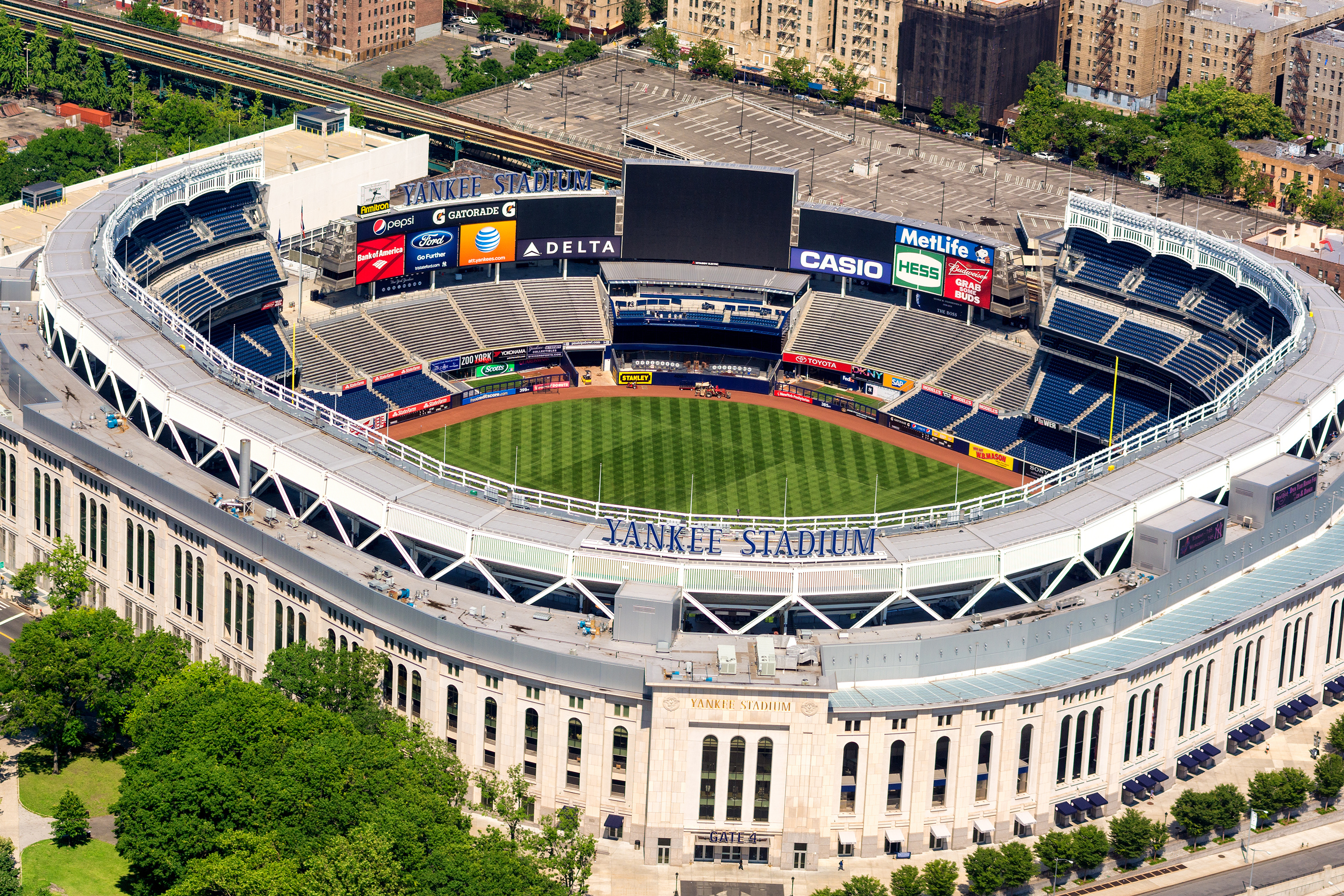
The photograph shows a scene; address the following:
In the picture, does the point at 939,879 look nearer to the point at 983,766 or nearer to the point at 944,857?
the point at 944,857

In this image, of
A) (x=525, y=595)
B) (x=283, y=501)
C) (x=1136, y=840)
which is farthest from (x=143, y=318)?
(x=1136, y=840)

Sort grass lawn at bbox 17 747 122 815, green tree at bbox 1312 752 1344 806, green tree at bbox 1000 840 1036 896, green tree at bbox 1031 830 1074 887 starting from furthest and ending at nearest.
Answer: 1. green tree at bbox 1312 752 1344 806
2. grass lawn at bbox 17 747 122 815
3. green tree at bbox 1031 830 1074 887
4. green tree at bbox 1000 840 1036 896

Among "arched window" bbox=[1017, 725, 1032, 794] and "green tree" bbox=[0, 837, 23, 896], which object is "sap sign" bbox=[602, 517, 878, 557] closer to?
"arched window" bbox=[1017, 725, 1032, 794]

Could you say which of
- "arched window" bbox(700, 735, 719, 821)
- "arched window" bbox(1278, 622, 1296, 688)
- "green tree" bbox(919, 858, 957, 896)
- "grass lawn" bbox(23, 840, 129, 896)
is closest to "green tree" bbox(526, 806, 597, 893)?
"arched window" bbox(700, 735, 719, 821)

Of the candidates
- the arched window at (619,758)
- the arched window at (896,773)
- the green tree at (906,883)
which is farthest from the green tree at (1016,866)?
the arched window at (619,758)

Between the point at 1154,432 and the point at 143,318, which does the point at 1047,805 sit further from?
the point at 143,318

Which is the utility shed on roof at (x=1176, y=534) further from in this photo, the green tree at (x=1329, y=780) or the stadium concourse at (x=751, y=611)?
the green tree at (x=1329, y=780)

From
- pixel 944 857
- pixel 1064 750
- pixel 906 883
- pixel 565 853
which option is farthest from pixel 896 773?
pixel 565 853
